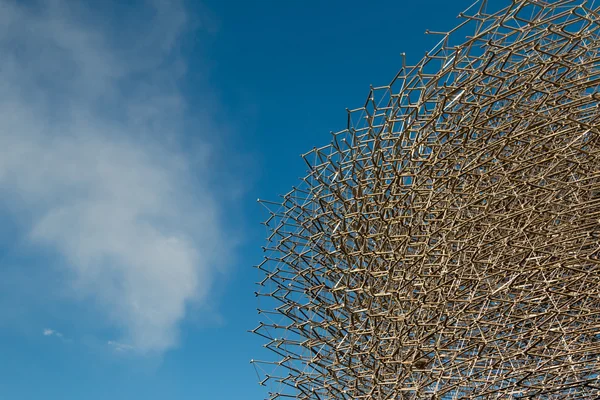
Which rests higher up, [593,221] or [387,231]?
[387,231]

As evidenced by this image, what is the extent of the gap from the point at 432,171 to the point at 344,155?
3650mm

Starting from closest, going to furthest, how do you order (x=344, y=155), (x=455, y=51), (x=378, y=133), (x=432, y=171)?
(x=455, y=51)
(x=432, y=171)
(x=378, y=133)
(x=344, y=155)

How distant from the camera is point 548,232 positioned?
49.7 ft

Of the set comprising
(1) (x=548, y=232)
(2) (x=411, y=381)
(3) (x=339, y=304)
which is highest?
(3) (x=339, y=304)

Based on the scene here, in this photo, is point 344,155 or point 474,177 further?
point 344,155

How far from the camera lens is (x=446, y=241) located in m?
15.6

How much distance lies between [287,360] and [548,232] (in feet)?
31.6

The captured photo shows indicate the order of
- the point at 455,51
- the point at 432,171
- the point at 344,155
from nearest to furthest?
1. the point at 455,51
2. the point at 432,171
3. the point at 344,155

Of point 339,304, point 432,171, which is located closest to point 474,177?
point 432,171

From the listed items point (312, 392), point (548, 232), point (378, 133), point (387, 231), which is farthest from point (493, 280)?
point (312, 392)

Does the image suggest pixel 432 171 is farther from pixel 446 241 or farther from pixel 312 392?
pixel 312 392

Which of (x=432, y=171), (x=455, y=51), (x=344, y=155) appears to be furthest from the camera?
(x=344, y=155)

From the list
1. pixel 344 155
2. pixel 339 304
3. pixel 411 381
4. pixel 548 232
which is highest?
pixel 344 155

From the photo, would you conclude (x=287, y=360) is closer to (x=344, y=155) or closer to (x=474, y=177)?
(x=344, y=155)
